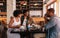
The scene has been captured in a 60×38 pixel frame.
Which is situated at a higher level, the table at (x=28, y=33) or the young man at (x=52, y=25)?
the young man at (x=52, y=25)

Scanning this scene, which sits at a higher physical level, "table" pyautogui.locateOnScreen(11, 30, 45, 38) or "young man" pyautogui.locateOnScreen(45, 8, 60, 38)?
"young man" pyautogui.locateOnScreen(45, 8, 60, 38)

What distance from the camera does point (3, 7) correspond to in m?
9.10

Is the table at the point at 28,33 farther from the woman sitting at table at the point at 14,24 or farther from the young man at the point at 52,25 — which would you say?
the young man at the point at 52,25

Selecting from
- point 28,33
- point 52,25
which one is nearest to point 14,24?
point 28,33

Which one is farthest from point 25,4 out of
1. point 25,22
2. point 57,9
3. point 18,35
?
point 18,35

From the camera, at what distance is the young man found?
455 cm

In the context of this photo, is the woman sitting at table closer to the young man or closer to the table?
the table

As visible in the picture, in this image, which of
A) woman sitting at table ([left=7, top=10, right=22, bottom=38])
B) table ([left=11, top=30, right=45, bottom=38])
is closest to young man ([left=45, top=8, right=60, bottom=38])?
table ([left=11, top=30, right=45, bottom=38])

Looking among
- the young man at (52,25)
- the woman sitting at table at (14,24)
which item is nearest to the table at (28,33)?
the woman sitting at table at (14,24)

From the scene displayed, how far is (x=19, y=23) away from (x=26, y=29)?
280mm

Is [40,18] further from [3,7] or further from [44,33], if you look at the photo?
[44,33]

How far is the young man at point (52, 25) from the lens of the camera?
4.55 m

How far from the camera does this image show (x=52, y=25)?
4.54 meters

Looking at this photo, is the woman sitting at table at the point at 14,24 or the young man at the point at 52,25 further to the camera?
the woman sitting at table at the point at 14,24
